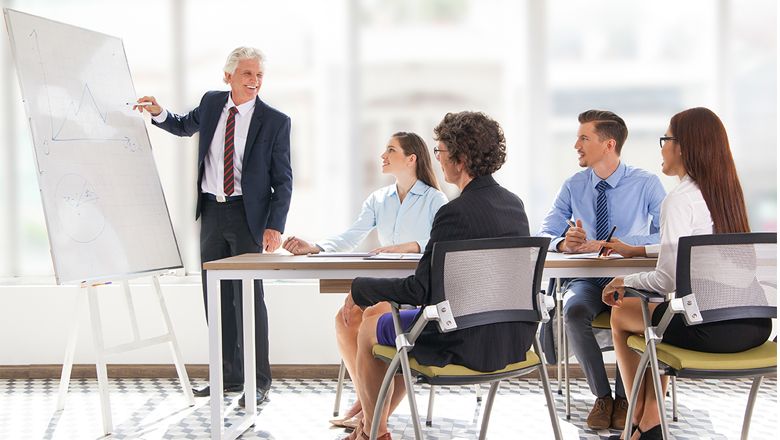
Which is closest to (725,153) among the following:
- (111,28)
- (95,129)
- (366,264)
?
(366,264)

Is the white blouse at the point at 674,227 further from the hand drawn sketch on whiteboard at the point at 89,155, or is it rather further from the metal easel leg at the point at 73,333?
the metal easel leg at the point at 73,333

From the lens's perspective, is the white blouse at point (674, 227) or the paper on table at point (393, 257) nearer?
the white blouse at point (674, 227)

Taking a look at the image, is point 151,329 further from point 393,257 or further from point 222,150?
point 393,257

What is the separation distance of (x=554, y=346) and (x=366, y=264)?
1280 mm

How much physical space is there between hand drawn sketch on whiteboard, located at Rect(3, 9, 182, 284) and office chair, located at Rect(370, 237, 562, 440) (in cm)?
144

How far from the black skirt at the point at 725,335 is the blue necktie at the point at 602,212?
2.84 feet

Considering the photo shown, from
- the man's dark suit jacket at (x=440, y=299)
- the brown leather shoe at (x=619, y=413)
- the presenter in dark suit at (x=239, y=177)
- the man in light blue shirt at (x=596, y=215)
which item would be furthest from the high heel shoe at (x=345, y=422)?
the brown leather shoe at (x=619, y=413)

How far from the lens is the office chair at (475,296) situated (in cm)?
165

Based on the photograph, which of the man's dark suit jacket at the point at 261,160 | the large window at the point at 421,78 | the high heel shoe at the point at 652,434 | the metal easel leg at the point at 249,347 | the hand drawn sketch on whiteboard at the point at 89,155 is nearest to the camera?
the high heel shoe at the point at 652,434

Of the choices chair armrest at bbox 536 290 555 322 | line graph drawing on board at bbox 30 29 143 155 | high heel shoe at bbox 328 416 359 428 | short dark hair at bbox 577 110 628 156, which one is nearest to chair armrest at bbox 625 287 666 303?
chair armrest at bbox 536 290 555 322

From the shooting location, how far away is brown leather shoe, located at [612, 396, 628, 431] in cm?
246

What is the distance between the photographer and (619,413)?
2.47 metres

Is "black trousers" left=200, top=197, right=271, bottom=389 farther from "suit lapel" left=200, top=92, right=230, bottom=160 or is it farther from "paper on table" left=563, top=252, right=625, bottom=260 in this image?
"paper on table" left=563, top=252, right=625, bottom=260

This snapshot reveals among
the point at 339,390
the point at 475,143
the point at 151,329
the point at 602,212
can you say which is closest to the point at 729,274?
the point at 475,143
